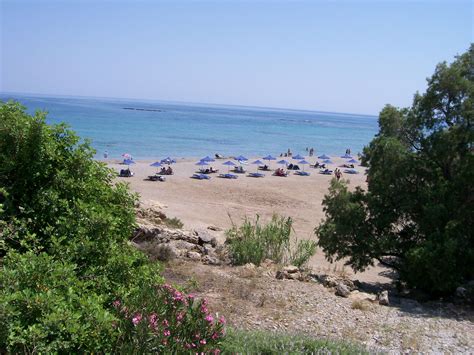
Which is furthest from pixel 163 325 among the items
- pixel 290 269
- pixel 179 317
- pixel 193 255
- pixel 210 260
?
pixel 193 255

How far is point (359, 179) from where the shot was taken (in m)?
39.9

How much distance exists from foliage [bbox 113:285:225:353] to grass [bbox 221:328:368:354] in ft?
3.83

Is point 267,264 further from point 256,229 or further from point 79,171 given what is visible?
point 79,171

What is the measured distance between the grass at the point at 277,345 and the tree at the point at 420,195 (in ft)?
18.8

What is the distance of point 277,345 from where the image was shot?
17.9ft

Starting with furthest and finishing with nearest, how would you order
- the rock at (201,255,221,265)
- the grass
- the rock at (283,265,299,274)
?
the rock at (201,255,221,265)
the rock at (283,265,299,274)
the grass

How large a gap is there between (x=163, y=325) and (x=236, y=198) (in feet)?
77.9

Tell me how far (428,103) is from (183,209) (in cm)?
1293

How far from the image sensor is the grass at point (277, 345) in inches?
203

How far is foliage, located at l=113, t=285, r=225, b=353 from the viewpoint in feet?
11.2

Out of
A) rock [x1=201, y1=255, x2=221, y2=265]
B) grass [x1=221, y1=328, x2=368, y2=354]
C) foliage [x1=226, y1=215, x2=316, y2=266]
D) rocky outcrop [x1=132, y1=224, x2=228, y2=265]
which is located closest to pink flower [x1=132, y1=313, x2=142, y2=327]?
grass [x1=221, y1=328, x2=368, y2=354]

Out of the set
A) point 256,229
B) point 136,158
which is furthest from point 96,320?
point 136,158

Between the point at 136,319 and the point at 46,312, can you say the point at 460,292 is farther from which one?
the point at 46,312

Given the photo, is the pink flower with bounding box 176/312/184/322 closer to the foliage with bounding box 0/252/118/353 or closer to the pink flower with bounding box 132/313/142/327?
the pink flower with bounding box 132/313/142/327
